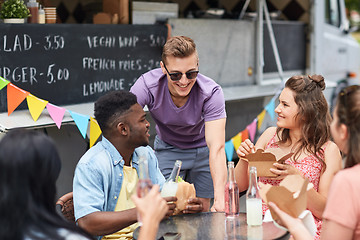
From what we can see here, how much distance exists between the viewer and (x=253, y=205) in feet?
8.29

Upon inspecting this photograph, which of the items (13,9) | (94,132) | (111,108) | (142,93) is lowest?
(94,132)

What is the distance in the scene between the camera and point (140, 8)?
5445mm

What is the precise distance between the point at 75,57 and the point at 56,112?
2.90 feet

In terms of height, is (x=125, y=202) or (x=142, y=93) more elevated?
(x=142, y=93)

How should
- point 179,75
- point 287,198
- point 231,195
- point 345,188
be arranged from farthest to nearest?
point 179,75
point 231,195
point 287,198
point 345,188

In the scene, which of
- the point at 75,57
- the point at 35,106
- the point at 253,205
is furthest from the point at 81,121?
the point at 253,205

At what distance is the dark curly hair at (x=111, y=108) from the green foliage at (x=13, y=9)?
6.42ft

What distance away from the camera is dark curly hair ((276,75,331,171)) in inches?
126

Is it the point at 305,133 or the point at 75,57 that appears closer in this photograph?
the point at 305,133

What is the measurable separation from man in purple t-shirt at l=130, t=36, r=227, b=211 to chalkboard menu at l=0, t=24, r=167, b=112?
110 cm

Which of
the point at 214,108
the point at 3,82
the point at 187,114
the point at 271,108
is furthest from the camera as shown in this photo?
the point at 271,108

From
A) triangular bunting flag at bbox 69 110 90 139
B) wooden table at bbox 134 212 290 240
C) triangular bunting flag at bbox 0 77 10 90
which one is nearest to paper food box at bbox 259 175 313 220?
wooden table at bbox 134 212 290 240

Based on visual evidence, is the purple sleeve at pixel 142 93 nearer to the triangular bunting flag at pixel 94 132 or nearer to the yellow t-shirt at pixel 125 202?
the triangular bunting flag at pixel 94 132

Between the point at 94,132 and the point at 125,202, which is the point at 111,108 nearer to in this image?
the point at 125,202
